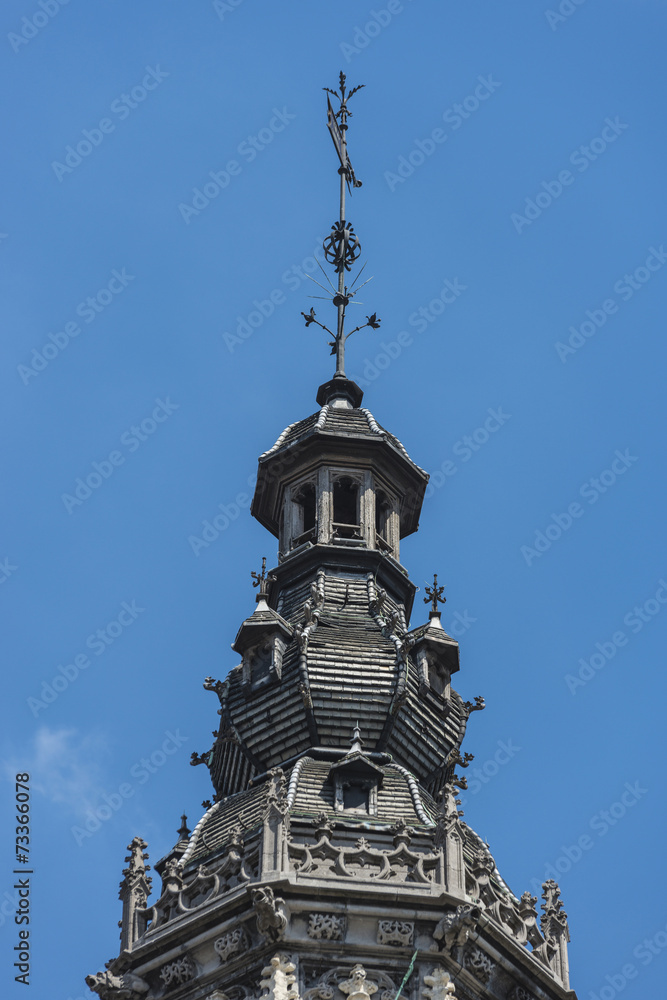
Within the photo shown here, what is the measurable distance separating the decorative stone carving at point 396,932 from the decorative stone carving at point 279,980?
193 cm

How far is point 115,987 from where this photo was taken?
50062 millimetres

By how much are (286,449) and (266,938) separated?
767 inches

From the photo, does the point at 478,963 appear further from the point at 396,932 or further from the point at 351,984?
the point at 351,984

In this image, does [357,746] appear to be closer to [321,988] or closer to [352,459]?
[321,988]

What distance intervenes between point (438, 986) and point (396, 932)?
1.41m

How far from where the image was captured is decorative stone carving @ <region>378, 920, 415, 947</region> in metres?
49.2

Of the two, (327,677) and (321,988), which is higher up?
(327,677)

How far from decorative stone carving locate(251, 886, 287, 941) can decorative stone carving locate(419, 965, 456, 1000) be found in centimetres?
299

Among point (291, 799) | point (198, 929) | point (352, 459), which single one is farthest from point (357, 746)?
point (352, 459)

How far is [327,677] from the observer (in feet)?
187

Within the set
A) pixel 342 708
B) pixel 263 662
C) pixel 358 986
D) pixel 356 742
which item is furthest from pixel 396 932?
pixel 263 662

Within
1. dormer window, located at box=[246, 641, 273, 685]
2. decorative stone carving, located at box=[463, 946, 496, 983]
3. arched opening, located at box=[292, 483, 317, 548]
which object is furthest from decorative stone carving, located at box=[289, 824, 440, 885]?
arched opening, located at box=[292, 483, 317, 548]

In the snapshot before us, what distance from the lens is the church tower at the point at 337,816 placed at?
162 ft

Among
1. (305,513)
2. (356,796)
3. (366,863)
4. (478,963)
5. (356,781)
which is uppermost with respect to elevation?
(305,513)
